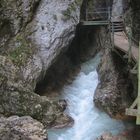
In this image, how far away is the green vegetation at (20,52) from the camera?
751 inches

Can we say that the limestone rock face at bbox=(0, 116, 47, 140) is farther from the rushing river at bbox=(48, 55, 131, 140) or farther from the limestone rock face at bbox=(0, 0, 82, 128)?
the limestone rock face at bbox=(0, 0, 82, 128)

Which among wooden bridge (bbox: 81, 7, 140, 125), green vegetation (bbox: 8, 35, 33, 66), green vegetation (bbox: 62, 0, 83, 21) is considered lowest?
green vegetation (bbox: 8, 35, 33, 66)

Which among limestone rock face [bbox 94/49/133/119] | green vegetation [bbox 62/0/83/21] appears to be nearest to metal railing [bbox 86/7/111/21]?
green vegetation [bbox 62/0/83/21]

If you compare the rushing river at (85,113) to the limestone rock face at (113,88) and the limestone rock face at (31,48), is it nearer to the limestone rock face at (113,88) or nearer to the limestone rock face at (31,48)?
the limestone rock face at (113,88)

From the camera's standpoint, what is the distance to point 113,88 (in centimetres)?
2048

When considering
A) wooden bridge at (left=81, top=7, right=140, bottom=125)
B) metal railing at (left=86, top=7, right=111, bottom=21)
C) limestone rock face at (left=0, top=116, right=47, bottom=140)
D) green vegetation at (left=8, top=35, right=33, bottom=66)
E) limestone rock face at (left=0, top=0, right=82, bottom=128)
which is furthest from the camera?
metal railing at (left=86, top=7, right=111, bottom=21)

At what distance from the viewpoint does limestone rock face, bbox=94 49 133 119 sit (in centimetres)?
1945

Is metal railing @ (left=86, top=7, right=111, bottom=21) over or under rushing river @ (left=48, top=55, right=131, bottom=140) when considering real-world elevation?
over

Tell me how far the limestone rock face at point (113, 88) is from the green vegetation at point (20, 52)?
4.11 meters

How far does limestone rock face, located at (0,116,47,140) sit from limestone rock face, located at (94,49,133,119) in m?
4.20

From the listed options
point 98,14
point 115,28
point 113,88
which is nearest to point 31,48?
point 113,88

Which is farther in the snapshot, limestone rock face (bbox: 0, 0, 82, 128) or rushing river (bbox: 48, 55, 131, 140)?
limestone rock face (bbox: 0, 0, 82, 128)

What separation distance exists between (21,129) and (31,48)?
4.90m

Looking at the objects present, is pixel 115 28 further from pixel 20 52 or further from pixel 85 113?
pixel 20 52
